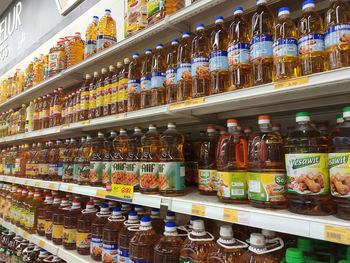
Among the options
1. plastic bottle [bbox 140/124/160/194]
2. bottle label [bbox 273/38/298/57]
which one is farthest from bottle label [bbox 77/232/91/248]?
bottle label [bbox 273/38/298/57]

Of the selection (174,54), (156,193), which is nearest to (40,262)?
(156,193)

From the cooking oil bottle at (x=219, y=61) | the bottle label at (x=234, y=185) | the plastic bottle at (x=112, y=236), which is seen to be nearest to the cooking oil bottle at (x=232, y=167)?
the bottle label at (x=234, y=185)

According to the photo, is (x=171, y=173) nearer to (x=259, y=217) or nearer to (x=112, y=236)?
(x=259, y=217)

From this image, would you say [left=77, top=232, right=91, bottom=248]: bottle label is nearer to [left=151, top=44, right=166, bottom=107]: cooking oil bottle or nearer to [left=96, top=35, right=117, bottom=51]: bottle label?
[left=151, top=44, right=166, bottom=107]: cooking oil bottle

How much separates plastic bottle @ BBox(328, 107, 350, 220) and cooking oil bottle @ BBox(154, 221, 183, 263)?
31.1 inches

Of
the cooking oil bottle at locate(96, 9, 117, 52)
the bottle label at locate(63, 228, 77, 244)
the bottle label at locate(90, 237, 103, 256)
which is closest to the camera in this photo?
the bottle label at locate(90, 237, 103, 256)

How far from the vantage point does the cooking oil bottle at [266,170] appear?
98 cm

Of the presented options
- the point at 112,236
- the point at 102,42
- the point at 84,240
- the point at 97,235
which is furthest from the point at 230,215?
the point at 102,42

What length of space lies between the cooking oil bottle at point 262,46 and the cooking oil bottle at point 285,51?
0.14ft

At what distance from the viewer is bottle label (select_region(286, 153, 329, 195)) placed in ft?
2.89

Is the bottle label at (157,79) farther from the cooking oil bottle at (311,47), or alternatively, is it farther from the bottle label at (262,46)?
the cooking oil bottle at (311,47)

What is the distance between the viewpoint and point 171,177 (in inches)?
53.5

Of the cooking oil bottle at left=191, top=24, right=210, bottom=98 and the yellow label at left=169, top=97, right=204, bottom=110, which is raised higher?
the cooking oil bottle at left=191, top=24, right=210, bottom=98

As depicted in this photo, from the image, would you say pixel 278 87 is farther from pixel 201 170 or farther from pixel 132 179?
pixel 132 179
